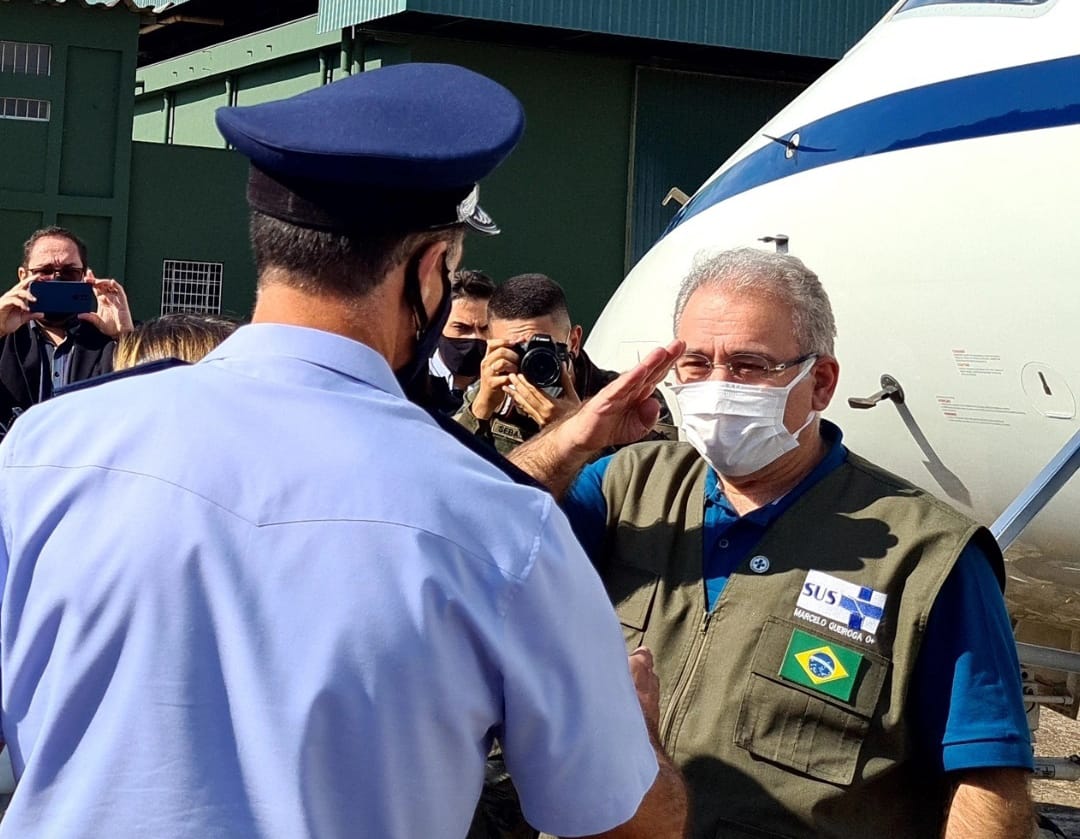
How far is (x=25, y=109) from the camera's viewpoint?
18469 millimetres

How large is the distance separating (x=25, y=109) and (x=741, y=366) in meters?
17.5

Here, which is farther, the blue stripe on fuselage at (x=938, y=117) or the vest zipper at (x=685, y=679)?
the blue stripe on fuselage at (x=938, y=117)

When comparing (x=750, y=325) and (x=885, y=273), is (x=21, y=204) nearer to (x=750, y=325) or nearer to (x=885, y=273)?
(x=885, y=273)

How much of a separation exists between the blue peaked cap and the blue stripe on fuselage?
2.99 meters

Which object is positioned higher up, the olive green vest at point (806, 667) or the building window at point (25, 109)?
the building window at point (25, 109)

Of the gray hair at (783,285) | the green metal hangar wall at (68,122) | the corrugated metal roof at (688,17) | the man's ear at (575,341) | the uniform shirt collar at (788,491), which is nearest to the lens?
the uniform shirt collar at (788,491)

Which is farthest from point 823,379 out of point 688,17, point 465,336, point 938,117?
point 688,17

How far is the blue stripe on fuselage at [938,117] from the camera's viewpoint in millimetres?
4152

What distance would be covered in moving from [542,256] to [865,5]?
5.38m

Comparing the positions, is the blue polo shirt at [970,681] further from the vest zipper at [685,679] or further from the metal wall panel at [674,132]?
the metal wall panel at [674,132]

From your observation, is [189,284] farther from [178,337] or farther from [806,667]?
[806,667]

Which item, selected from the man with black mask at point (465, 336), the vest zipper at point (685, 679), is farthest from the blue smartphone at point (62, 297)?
the vest zipper at point (685, 679)

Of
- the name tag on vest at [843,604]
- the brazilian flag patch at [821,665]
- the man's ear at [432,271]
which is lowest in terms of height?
the brazilian flag patch at [821,665]

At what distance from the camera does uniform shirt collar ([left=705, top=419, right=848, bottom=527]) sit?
270cm
